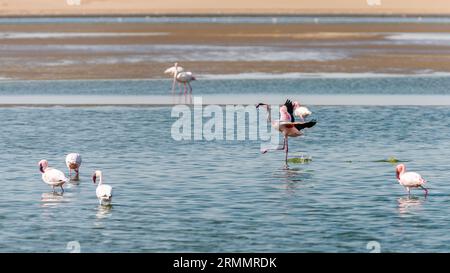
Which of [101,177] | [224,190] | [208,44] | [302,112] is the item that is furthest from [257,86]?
[208,44]

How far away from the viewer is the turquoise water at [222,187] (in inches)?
762

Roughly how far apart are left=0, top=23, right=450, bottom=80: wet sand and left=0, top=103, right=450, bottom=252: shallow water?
17.5 meters

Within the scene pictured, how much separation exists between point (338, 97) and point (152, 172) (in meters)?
16.7

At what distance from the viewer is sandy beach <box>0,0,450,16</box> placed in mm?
138125

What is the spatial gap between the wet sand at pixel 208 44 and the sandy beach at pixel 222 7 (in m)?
44.4

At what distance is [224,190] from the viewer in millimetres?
23625

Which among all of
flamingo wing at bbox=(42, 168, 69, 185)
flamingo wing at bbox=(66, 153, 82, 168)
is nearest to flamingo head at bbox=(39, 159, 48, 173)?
flamingo wing at bbox=(66, 153, 82, 168)

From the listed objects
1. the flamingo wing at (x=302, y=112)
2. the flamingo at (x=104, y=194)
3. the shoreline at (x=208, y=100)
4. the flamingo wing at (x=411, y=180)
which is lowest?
the flamingo at (x=104, y=194)

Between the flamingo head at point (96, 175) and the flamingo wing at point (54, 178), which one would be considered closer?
the flamingo head at point (96, 175)

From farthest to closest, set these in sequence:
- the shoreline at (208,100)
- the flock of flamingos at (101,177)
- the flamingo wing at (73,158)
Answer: the shoreline at (208,100) < the flamingo wing at (73,158) < the flock of flamingos at (101,177)

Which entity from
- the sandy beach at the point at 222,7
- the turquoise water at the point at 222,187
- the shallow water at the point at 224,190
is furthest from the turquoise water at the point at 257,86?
the sandy beach at the point at 222,7

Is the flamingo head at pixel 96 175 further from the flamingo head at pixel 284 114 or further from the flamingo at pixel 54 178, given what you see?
the flamingo head at pixel 284 114
